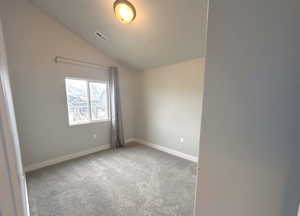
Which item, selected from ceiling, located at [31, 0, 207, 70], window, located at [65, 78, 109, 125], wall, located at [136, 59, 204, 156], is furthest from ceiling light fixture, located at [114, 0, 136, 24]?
window, located at [65, 78, 109, 125]

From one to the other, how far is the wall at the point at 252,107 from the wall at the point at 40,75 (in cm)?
313

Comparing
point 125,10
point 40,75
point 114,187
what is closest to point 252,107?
point 125,10

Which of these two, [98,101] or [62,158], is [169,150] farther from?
[62,158]

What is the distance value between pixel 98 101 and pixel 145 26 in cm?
226

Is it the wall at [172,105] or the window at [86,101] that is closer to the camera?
the wall at [172,105]

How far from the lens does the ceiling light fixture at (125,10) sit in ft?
6.11

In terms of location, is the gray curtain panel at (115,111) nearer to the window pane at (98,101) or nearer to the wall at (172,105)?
the window pane at (98,101)

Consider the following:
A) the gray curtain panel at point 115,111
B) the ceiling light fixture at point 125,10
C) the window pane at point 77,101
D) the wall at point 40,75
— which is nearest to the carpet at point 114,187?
the wall at point 40,75

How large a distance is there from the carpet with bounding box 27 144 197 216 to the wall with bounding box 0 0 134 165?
0.49m

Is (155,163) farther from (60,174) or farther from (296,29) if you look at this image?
(296,29)

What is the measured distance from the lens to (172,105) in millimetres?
3326

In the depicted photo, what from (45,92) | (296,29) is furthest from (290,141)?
(45,92)

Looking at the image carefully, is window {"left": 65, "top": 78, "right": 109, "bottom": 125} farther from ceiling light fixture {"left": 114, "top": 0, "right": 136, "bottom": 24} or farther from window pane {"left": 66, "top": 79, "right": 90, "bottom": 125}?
→ ceiling light fixture {"left": 114, "top": 0, "right": 136, "bottom": 24}

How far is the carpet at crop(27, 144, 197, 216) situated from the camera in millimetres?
Answer: 1701
